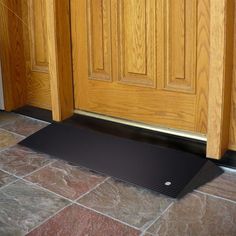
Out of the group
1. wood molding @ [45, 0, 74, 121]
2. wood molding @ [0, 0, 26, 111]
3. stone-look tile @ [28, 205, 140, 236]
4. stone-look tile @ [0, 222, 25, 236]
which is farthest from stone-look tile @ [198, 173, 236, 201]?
wood molding @ [0, 0, 26, 111]

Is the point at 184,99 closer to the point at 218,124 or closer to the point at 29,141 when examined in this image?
the point at 218,124

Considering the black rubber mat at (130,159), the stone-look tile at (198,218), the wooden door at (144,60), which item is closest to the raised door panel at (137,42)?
the wooden door at (144,60)

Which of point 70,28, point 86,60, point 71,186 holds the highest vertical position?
point 70,28

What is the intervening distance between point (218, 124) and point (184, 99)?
0.21 metres

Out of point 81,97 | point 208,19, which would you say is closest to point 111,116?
point 81,97

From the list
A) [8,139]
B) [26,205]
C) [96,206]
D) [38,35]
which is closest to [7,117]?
[8,139]

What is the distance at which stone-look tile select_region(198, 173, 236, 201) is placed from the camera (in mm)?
1482

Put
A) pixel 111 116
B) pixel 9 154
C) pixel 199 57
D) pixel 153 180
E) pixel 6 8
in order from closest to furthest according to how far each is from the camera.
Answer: pixel 153 180 < pixel 199 57 < pixel 9 154 < pixel 111 116 < pixel 6 8

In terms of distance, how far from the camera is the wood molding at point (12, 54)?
227 centimetres

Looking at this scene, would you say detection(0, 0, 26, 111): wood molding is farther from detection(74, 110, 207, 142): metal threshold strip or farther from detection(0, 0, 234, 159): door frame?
detection(74, 110, 207, 142): metal threshold strip

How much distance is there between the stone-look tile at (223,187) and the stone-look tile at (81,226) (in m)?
0.36

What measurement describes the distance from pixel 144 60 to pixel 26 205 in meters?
0.80

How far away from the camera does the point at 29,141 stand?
199 cm

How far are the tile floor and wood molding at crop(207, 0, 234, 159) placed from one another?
0.46 ft
